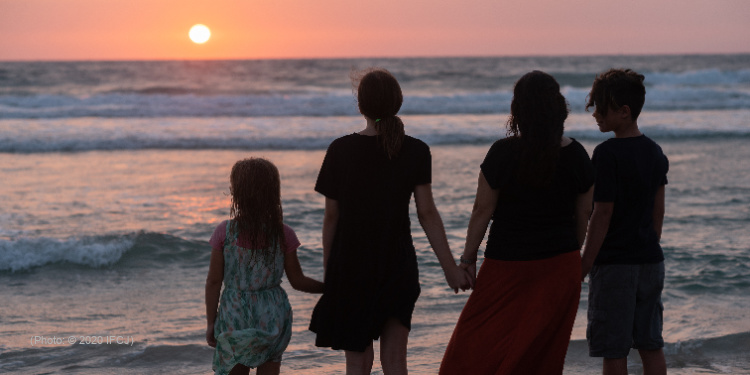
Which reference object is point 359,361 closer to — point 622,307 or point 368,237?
point 368,237

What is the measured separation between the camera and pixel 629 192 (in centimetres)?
287

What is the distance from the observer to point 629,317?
9.60 feet

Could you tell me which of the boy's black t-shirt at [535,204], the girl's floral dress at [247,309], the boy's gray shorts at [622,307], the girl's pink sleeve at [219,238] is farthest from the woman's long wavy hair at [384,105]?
the boy's gray shorts at [622,307]

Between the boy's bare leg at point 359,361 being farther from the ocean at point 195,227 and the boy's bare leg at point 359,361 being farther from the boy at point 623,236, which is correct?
the ocean at point 195,227

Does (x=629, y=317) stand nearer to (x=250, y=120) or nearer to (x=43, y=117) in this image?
(x=250, y=120)

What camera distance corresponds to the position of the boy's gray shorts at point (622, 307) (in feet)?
9.56

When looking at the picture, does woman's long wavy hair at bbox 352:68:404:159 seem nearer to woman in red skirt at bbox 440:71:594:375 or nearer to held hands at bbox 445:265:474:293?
woman in red skirt at bbox 440:71:594:375

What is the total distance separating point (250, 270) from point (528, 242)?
1.07 m

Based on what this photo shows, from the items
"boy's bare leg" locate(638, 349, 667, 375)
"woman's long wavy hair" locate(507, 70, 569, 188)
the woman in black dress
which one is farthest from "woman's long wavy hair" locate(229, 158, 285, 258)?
"boy's bare leg" locate(638, 349, 667, 375)

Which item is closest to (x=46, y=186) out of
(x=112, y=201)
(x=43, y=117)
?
(x=112, y=201)

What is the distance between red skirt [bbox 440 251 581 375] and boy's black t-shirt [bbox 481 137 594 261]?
50 mm

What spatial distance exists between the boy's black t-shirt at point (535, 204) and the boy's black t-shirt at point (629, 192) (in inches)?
6.3

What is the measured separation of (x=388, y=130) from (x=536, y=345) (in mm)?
949

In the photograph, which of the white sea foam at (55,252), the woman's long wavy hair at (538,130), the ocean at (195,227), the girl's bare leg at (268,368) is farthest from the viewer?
the white sea foam at (55,252)
